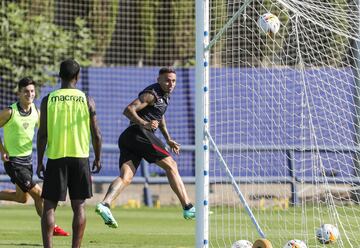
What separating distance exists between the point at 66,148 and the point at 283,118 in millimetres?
9901

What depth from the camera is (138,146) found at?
13859 millimetres

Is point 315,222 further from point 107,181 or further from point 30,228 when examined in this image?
point 107,181

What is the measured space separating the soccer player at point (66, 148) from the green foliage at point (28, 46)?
41.8 ft

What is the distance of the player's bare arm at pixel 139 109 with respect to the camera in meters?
13.3

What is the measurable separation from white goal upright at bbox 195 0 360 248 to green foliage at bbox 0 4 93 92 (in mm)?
4861

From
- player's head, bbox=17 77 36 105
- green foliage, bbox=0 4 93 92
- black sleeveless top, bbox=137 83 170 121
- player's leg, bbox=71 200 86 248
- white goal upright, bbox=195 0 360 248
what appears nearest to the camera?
player's leg, bbox=71 200 86 248

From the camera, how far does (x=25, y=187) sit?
14250 mm

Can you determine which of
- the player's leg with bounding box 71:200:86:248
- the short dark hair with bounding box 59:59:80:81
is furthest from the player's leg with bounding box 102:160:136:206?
the short dark hair with bounding box 59:59:80:81

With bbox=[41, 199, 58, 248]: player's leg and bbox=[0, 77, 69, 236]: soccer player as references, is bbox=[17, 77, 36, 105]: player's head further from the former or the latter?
bbox=[41, 199, 58, 248]: player's leg

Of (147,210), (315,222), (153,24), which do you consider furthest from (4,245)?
(153,24)

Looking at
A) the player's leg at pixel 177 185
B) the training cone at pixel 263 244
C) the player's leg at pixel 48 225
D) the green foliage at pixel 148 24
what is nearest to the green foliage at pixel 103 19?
the green foliage at pixel 148 24

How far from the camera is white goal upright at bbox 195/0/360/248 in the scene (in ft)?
36.7

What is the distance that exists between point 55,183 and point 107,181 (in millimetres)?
10894

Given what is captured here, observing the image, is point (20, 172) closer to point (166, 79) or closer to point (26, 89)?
point (26, 89)
